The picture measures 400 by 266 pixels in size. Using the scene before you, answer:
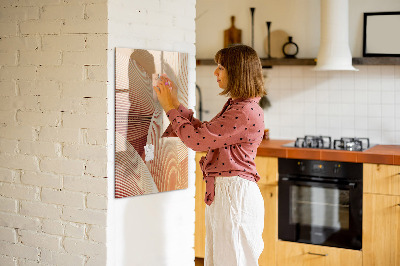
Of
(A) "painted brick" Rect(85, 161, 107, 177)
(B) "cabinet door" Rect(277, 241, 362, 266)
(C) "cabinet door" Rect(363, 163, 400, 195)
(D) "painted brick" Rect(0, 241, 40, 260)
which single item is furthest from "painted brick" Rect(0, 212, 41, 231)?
(C) "cabinet door" Rect(363, 163, 400, 195)

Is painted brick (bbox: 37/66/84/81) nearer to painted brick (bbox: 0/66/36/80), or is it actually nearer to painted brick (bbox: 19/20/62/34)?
painted brick (bbox: 0/66/36/80)

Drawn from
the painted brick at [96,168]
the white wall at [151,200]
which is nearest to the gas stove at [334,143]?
the white wall at [151,200]

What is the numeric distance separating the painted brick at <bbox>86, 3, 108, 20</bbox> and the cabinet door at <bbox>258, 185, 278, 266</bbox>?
1932mm

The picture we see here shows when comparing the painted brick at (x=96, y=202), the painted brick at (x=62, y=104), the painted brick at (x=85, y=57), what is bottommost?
the painted brick at (x=96, y=202)

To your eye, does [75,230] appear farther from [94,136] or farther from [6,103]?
[6,103]

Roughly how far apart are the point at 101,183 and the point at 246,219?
27.9 inches

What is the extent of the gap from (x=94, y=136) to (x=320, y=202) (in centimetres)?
188

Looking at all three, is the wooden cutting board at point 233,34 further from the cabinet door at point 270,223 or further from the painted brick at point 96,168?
the painted brick at point 96,168

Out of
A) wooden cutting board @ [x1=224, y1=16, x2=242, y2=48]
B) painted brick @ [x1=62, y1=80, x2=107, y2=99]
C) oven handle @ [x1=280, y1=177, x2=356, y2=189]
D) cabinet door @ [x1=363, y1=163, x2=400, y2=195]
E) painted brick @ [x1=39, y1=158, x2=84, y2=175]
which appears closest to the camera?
painted brick @ [x1=62, y1=80, x2=107, y2=99]

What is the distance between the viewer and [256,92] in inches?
104

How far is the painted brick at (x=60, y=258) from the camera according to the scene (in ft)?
9.21

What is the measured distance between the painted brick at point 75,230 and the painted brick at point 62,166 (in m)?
0.26

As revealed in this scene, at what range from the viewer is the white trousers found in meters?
2.64

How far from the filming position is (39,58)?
2848 mm
